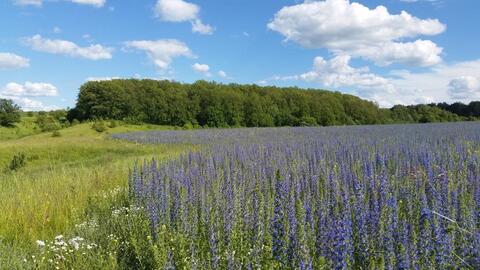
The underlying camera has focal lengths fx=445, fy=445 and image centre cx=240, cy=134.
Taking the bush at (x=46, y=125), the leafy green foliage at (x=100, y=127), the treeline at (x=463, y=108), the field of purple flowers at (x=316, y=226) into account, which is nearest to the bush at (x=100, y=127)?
the leafy green foliage at (x=100, y=127)

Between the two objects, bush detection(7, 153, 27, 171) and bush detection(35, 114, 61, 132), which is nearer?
bush detection(7, 153, 27, 171)

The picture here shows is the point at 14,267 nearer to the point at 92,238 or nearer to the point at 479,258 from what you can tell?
the point at 92,238

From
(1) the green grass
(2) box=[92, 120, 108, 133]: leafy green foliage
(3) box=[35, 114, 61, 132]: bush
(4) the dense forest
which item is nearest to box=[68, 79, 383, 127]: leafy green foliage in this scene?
(4) the dense forest

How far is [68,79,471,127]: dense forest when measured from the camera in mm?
58062

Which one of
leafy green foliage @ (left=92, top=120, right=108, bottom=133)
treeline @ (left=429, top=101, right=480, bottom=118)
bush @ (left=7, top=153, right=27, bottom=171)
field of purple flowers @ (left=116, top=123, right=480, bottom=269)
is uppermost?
treeline @ (left=429, top=101, right=480, bottom=118)

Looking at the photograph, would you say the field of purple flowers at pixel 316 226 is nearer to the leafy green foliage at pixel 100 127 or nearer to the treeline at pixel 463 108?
the leafy green foliage at pixel 100 127

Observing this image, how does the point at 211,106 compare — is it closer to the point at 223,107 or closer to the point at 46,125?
the point at 223,107

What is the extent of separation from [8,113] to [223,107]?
102ft

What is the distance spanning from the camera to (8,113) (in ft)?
210

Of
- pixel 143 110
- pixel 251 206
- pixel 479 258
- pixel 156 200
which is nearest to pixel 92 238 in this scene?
pixel 156 200

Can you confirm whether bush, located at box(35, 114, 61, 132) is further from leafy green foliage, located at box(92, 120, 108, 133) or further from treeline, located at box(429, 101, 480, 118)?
treeline, located at box(429, 101, 480, 118)

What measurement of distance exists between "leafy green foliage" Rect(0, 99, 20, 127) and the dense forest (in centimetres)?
793

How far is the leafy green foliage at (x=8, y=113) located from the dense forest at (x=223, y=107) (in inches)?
312

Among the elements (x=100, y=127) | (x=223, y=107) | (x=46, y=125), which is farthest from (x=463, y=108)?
(x=46, y=125)
